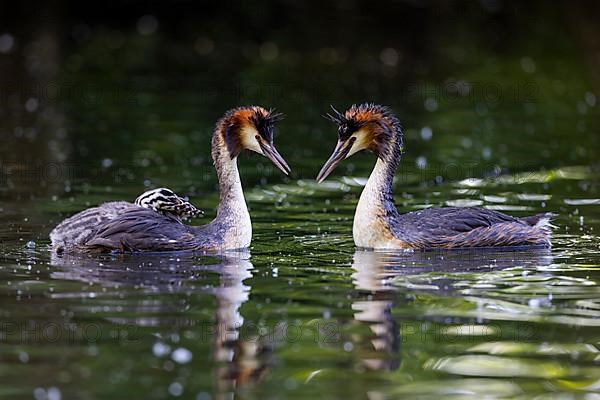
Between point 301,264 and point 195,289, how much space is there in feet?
4.83

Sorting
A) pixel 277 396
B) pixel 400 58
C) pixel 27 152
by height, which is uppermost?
pixel 400 58

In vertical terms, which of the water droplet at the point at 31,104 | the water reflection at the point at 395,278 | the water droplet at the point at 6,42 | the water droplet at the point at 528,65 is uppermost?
the water droplet at the point at 6,42

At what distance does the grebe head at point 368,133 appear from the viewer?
13.2 meters

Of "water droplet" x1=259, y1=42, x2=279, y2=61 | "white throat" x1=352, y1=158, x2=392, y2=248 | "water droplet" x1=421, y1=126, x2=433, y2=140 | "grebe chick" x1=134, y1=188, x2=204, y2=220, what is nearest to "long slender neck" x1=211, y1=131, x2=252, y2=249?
"grebe chick" x1=134, y1=188, x2=204, y2=220

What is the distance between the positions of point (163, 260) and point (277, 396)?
4209mm

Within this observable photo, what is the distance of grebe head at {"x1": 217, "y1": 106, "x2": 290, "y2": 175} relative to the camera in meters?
13.0

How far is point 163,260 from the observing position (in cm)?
1201

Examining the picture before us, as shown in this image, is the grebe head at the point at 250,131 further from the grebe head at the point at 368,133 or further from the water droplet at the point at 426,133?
→ the water droplet at the point at 426,133

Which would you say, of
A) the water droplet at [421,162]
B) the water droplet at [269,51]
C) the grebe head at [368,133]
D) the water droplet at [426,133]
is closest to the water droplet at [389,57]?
the water droplet at [269,51]

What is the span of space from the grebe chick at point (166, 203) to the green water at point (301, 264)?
0.93 metres

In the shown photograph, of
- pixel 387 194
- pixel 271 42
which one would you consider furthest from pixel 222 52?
pixel 387 194

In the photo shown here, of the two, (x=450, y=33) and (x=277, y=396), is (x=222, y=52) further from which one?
(x=277, y=396)

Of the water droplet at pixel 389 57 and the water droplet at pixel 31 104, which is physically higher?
the water droplet at pixel 389 57

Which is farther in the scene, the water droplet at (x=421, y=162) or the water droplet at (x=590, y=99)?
the water droplet at (x=590, y=99)
